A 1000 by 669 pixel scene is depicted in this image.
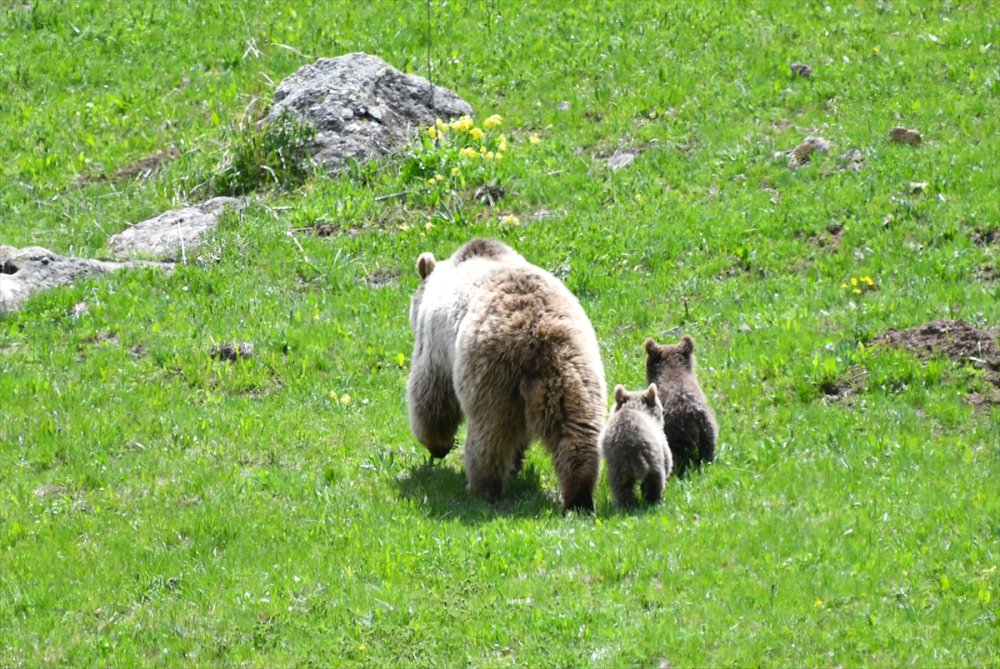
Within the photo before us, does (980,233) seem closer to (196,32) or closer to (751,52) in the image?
(751,52)

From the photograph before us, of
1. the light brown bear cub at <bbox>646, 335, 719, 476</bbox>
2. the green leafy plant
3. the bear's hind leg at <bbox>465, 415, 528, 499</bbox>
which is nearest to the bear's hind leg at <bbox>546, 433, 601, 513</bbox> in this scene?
the bear's hind leg at <bbox>465, 415, 528, 499</bbox>

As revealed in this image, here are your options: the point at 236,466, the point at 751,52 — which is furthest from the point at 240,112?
the point at 236,466

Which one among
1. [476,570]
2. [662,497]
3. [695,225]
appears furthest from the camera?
[695,225]

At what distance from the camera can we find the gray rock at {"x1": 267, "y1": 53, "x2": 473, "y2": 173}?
762 inches

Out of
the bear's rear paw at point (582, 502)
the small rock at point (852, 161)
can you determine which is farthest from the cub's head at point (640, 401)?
the small rock at point (852, 161)

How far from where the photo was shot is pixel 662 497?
33.7 ft

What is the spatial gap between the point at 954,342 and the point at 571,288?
4567mm

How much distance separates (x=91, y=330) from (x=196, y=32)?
928 centimetres

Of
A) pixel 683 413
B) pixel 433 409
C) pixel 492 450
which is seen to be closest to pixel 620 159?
pixel 433 409

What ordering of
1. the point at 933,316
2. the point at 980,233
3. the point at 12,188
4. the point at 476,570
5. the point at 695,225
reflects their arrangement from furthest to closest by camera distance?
1. the point at 12,188
2. the point at 695,225
3. the point at 980,233
4. the point at 933,316
5. the point at 476,570

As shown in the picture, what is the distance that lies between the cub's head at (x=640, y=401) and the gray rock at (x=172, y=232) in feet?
29.6

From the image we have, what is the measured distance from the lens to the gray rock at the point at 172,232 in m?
17.9

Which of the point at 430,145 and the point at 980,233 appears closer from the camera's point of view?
the point at 980,233

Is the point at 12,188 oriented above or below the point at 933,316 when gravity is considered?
below
